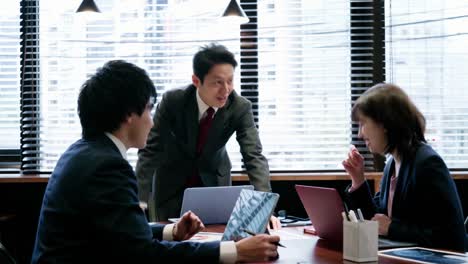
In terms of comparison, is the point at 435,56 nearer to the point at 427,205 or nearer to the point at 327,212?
the point at 427,205

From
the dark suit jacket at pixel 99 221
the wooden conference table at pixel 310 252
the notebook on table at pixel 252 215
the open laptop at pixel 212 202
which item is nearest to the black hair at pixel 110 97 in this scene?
the dark suit jacket at pixel 99 221

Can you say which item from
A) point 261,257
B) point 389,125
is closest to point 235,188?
point 389,125

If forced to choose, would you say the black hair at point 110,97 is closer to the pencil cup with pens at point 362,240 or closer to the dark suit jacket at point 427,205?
the pencil cup with pens at point 362,240

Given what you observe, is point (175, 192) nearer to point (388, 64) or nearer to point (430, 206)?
point (430, 206)

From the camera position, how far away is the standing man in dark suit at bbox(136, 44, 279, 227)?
3408 millimetres

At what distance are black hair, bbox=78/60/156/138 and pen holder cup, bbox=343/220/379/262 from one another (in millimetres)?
715

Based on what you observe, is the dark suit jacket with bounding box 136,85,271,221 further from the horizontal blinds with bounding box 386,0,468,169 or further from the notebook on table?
the horizontal blinds with bounding box 386,0,468,169

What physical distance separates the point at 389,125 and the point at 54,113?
2.86 meters

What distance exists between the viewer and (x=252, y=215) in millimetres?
2008

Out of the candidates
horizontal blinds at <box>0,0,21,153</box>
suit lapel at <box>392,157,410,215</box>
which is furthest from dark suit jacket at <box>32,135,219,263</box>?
horizontal blinds at <box>0,0,21,153</box>

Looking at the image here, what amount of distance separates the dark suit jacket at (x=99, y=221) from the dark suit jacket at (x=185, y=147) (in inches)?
66.7

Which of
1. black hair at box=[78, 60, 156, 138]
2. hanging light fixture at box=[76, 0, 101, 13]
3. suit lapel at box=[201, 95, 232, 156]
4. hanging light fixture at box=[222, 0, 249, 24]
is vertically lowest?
suit lapel at box=[201, 95, 232, 156]

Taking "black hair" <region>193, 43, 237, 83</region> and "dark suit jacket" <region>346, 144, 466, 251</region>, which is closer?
"dark suit jacket" <region>346, 144, 466, 251</region>

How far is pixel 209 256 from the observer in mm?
1742
